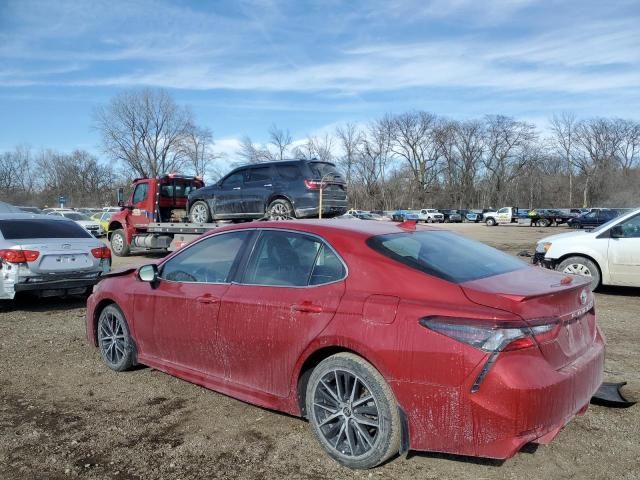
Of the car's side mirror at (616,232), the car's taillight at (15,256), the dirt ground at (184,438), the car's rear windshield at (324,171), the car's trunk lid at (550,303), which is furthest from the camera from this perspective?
the car's rear windshield at (324,171)

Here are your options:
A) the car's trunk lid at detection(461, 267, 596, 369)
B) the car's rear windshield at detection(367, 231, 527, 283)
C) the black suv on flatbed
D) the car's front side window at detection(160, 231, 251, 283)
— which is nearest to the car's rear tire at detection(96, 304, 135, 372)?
the car's front side window at detection(160, 231, 251, 283)

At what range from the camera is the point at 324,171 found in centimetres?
1273

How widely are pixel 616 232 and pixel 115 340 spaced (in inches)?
333

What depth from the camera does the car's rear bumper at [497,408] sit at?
9.07ft

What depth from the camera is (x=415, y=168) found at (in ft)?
326

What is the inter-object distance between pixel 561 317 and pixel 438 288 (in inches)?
28.7

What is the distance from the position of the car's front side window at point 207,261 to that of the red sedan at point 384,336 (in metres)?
0.02

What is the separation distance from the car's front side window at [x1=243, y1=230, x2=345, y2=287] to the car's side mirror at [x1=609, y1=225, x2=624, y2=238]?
25.2 feet

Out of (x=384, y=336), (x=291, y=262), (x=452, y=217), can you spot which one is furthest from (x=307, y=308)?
(x=452, y=217)

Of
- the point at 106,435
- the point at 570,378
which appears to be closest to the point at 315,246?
the point at 570,378

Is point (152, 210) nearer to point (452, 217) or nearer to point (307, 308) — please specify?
point (307, 308)

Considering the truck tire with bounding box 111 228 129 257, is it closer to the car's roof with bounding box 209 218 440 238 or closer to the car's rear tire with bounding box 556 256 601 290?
the car's rear tire with bounding box 556 256 601 290

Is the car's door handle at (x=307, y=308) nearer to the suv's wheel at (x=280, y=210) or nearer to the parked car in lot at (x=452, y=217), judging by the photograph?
the suv's wheel at (x=280, y=210)

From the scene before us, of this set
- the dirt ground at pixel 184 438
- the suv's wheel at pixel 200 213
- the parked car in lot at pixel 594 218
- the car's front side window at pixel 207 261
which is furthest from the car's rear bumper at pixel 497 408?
the parked car in lot at pixel 594 218
